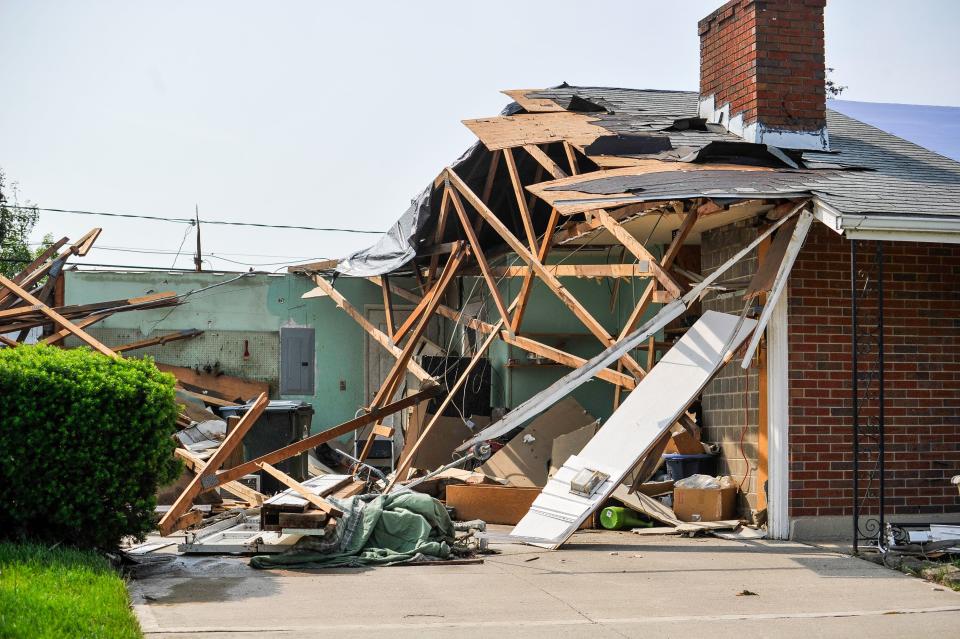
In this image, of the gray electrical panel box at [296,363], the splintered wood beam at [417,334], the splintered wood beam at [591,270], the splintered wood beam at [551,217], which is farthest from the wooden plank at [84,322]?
the splintered wood beam at [551,217]

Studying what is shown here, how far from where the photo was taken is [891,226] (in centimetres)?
920

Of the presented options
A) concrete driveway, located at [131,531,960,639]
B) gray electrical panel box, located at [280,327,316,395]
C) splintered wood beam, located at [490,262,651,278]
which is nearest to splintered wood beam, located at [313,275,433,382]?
gray electrical panel box, located at [280,327,316,395]

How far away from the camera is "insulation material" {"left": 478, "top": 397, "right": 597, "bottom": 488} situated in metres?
12.8

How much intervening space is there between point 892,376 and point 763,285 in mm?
1841

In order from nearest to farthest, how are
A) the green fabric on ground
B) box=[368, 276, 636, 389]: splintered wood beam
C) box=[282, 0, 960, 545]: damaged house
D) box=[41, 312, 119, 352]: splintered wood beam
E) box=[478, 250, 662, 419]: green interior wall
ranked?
the green fabric on ground, box=[282, 0, 960, 545]: damaged house, box=[368, 276, 636, 389]: splintered wood beam, box=[478, 250, 662, 419]: green interior wall, box=[41, 312, 119, 352]: splintered wood beam

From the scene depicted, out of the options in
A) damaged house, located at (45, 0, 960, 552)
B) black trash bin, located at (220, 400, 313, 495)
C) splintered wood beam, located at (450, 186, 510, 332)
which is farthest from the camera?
black trash bin, located at (220, 400, 313, 495)

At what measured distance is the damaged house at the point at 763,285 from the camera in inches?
389

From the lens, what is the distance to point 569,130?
13.1 meters

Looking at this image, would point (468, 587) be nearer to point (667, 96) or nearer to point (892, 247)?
point (892, 247)

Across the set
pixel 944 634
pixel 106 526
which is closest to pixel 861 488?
pixel 944 634

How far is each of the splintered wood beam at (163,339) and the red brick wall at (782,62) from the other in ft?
34.5

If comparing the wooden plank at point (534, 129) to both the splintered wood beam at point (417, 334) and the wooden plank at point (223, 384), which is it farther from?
the wooden plank at point (223, 384)

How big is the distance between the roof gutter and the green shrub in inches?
223

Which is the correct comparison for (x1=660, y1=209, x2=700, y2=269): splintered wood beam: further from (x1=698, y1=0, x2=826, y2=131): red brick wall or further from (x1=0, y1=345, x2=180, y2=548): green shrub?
(x1=0, y1=345, x2=180, y2=548): green shrub
